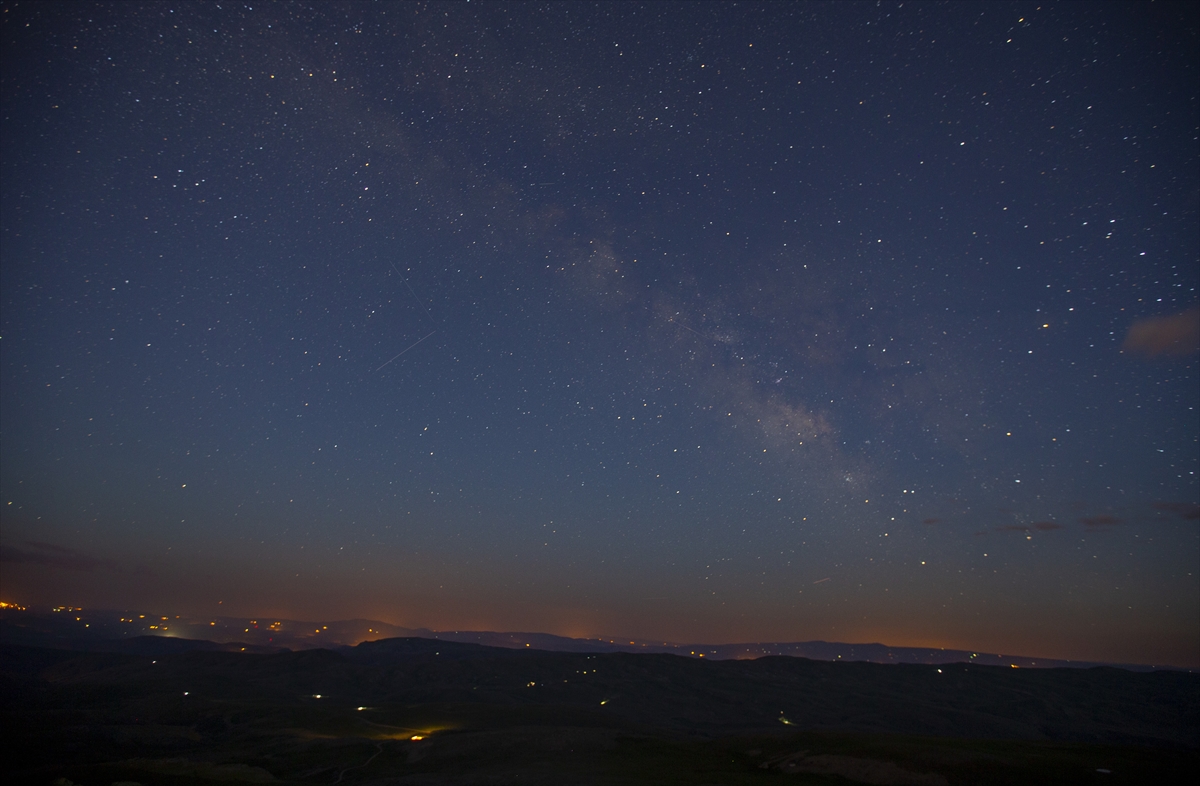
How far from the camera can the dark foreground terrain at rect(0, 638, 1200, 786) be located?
173ft

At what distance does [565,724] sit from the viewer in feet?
333

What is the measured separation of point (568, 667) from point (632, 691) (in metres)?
32.3

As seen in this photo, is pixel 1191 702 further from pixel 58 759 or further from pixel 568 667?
pixel 58 759

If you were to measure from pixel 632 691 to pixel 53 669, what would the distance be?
637 ft

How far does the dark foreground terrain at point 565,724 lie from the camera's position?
52750mm

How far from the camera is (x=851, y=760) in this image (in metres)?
51.5

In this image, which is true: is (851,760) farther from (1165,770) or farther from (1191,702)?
(1191,702)

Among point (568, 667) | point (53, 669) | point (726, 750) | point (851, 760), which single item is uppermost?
point (851, 760)

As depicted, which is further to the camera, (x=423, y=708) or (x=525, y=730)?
(x=423, y=708)

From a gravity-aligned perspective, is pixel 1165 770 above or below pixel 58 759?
above

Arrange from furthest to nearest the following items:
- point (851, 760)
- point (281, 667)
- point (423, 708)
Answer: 1. point (281, 667)
2. point (423, 708)
3. point (851, 760)

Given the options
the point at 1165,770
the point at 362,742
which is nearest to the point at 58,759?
the point at 362,742

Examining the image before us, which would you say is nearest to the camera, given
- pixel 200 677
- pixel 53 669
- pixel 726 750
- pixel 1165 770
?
pixel 1165 770

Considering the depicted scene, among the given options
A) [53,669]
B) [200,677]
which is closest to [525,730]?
[200,677]
